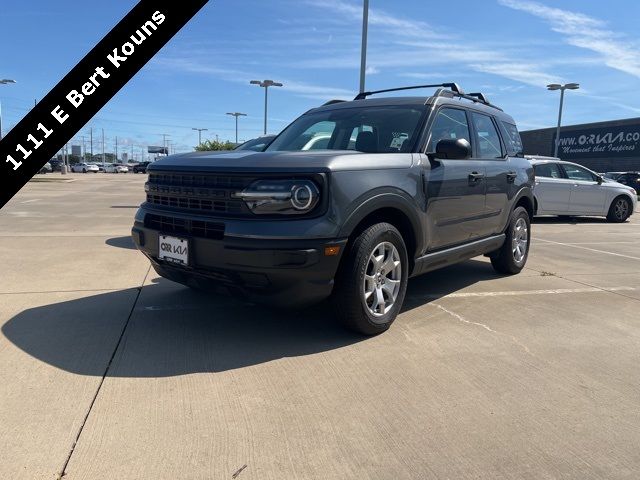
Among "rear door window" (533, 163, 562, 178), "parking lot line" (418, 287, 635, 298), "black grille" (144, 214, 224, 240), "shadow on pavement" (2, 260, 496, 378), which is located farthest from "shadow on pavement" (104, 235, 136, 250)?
"rear door window" (533, 163, 562, 178)

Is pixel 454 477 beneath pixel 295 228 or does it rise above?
beneath

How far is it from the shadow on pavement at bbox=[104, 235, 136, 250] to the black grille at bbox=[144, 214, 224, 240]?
3700 mm

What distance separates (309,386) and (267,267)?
0.76m

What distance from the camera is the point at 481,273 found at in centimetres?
629

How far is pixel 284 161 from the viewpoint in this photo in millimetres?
3354

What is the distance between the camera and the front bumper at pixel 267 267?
3189 millimetres

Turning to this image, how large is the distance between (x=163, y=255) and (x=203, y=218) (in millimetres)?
→ 521

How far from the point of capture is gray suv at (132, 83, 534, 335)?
326cm

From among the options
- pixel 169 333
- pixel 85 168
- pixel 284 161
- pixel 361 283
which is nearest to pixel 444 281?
pixel 361 283

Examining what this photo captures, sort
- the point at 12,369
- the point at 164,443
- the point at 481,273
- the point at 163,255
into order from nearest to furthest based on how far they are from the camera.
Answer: the point at 164,443 < the point at 12,369 < the point at 163,255 < the point at 481,273

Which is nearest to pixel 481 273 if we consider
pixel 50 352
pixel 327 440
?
pixel 327 440

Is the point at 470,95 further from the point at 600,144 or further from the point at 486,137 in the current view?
the point at 600,144

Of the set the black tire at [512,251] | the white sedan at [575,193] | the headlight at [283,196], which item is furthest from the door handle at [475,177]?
the white sedan at [575,193]

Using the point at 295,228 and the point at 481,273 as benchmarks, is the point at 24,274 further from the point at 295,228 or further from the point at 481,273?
the point at 481,273
